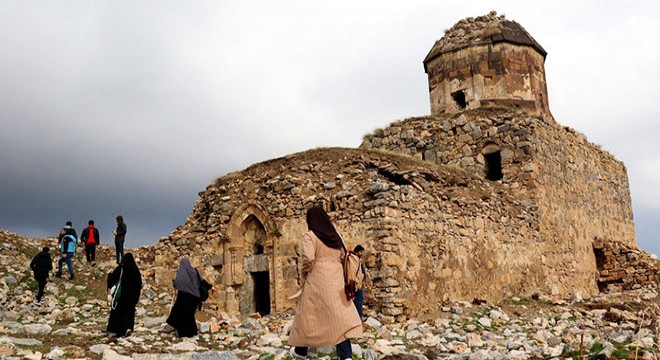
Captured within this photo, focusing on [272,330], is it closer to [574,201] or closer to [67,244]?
[67,244]

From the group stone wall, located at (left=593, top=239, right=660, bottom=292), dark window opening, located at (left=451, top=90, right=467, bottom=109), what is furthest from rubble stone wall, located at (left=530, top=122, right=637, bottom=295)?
dark window opening, located at (left=451, top=90, right=467, bottom=109)

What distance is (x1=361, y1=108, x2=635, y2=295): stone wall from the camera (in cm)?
1438

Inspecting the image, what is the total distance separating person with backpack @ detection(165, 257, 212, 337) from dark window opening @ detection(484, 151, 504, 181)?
29.5ft

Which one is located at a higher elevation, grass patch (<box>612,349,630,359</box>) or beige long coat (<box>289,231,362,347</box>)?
beige long coat (<box>289,231,362,347</box>)

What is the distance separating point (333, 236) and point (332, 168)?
5307 mm

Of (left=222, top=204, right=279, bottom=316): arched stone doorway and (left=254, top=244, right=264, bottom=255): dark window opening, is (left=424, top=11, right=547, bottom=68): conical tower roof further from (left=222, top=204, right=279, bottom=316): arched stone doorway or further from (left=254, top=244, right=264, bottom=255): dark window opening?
(left=254, top=244, right=264, bottom=255): dark window opening

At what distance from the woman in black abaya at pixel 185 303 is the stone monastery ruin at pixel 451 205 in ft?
8.39

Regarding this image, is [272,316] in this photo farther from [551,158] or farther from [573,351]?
[551,158]

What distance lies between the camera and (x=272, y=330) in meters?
8.95

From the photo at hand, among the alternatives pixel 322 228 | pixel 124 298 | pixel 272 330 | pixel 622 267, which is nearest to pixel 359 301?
pixel 272 330

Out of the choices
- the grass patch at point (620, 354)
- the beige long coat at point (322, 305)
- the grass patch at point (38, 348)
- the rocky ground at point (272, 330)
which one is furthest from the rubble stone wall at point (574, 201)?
the grass patch at point (38, 348)

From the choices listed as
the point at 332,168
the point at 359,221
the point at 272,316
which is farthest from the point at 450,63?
the point at 272,316

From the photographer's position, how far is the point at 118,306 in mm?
7938

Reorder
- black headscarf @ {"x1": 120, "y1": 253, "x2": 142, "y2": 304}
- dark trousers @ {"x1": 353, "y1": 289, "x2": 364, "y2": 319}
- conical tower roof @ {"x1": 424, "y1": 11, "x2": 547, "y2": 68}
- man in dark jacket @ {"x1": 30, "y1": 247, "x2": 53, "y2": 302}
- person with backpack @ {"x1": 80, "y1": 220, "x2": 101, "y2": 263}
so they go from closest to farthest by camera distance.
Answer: black headscarf @ {"x1": 120, "y1": 253, "x2": 142, "y2": 304} < dark trousers @ {"x1": 353, "y1": 289, "x2": 364, "y2": 319} < man in dark jacket @ {"x1": 30, "y1": 247, "x2": 53, "y2": 302} < person with backpack @ {"x1": 80, "y1": 220, "x2": 101, "y2": 263} < conical tower roof @ {"x1": 424, "y1": 11, "x2": 547, "y2": 68}
